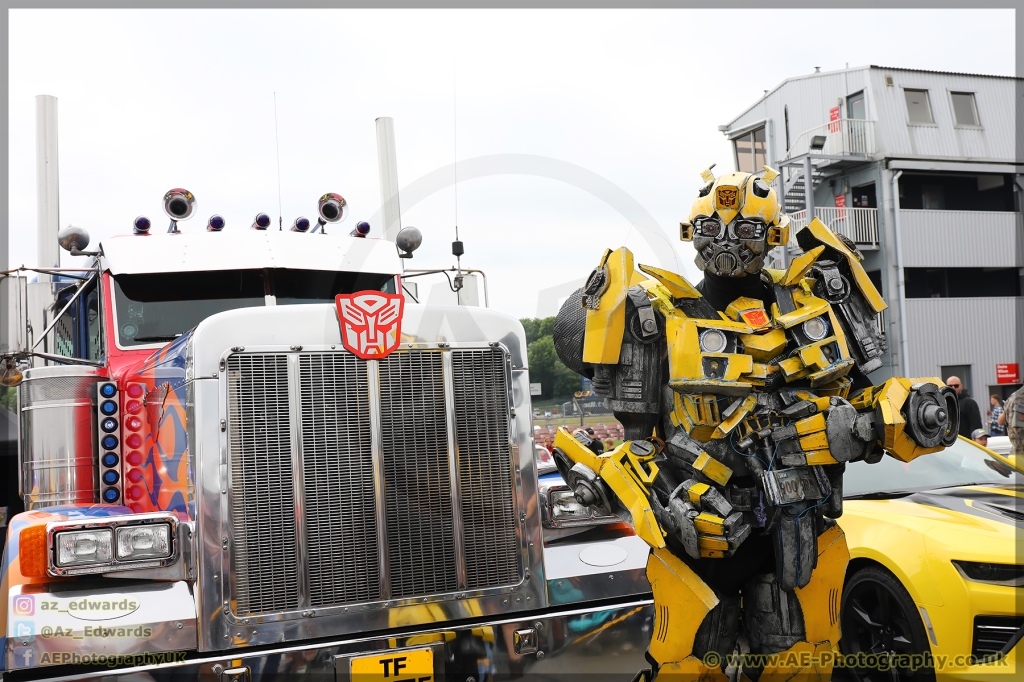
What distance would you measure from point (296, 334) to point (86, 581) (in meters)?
1.33

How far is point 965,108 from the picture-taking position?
83.4 ft

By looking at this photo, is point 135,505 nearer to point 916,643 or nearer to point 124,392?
point 124,392

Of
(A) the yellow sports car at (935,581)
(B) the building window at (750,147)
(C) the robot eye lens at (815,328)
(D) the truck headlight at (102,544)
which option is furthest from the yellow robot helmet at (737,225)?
(B) the building window at (750,147)

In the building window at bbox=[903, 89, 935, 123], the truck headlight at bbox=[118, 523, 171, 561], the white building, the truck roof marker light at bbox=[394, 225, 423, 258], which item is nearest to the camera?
the truck headlight at bbox=[118, 523, 171, 561]

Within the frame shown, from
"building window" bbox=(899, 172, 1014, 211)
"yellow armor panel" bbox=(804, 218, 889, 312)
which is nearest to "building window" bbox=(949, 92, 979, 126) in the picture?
"building window" bbox=(899, 172, 1014, 211)

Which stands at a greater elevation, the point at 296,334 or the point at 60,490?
the point at 296,334

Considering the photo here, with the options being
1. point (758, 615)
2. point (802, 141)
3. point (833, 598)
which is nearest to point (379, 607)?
point (758, 615)

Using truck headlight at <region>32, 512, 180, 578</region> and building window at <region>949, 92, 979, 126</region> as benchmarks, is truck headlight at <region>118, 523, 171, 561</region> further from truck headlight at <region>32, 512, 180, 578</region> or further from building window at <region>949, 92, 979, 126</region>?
building window at <region>949, 92, 979, 126</region>

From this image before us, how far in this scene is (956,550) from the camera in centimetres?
488

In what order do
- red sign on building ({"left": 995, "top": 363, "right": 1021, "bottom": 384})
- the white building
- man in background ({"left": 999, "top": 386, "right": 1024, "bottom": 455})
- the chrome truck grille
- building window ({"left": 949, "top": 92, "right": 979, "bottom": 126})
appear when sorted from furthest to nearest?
1. building window ({"left": 949, "top": 92, "right": 979, "bottom": 126})
2. red sign on building ({"left": 995, "top": 363, "right": 1021, "bottom": 384})
3. the white building
4. man in background ({"left": 999, "top": 386, "right": 1024, "bottom": 455})
5. the chrome truck grille

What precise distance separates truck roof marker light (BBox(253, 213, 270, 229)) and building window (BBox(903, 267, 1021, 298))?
2233 centimetres

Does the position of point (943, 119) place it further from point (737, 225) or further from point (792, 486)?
point (792, 486)

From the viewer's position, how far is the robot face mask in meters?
3.76

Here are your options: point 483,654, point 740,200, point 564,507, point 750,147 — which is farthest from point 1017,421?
point 750,147
